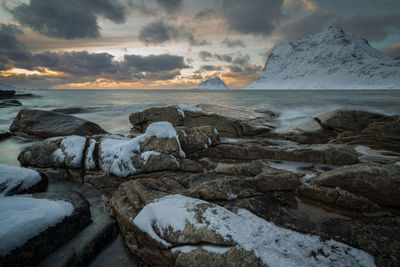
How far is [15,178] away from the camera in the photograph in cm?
314

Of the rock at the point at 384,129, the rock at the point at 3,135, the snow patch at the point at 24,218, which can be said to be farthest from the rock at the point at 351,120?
the rock at the point at 3,135

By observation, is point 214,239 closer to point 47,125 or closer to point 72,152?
point 72,152

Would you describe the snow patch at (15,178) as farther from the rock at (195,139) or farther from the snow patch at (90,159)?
the rock at (195,139)

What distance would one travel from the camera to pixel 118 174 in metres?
3.99

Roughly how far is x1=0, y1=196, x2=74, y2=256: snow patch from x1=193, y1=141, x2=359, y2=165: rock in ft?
11.8

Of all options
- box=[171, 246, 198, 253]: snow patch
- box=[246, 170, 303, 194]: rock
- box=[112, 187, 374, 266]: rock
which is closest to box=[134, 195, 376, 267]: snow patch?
box=[112, 187, 374, 266]: rock

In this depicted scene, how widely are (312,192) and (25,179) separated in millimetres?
5085

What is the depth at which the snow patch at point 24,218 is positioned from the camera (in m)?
2.00

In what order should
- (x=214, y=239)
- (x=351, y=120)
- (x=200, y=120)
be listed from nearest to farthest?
(x=214, y=239), (x=351, y=120), (x=200, y=120)

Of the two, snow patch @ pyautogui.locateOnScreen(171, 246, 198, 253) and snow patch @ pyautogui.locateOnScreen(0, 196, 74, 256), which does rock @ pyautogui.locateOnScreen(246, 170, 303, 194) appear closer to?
snow patch @ pyautogui.locateOnScreen(171, 246, 198, 253)

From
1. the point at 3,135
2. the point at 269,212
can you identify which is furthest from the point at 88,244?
the point at 3,135

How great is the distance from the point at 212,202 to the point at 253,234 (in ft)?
3.01

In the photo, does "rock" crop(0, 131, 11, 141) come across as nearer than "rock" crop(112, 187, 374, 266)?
No

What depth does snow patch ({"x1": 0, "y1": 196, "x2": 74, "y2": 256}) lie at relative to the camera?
78.8 inches
